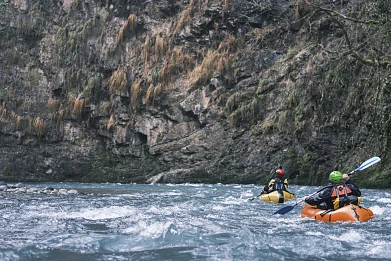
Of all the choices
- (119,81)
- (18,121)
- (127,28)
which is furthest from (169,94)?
(18,121)

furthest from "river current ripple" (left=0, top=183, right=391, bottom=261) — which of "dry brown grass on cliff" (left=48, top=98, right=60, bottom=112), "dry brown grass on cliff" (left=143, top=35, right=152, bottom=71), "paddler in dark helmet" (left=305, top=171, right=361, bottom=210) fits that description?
"dry brown grass on cliff" (left=48, top=98, right=60, bottom=112)

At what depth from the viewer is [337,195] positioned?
6945mm

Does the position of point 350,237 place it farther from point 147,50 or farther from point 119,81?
point 147,50

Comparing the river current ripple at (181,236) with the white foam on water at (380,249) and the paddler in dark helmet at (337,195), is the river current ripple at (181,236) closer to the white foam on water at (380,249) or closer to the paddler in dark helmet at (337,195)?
the white foam on water at (380,249)

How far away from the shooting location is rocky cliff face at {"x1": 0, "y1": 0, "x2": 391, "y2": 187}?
1744cm

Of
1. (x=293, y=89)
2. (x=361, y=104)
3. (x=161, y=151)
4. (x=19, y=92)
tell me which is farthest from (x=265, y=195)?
(x=19, y=92)

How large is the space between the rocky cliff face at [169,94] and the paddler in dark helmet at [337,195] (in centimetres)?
817

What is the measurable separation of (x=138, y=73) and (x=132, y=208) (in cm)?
1454

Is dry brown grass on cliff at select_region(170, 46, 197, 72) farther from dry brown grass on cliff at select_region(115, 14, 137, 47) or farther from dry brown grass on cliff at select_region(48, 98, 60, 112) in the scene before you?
dry brown grass on cliff at select_region(48, 98, 60, 112)

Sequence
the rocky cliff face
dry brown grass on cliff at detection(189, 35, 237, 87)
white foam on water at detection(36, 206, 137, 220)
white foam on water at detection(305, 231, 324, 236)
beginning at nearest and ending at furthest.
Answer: white foam on water at detection(305, 231, 324, 236), white foam on water at detection(36, 206, 137, 220), the rocky cliff face, dry brown grass on cliff at detection(189, 35, 237, 87)

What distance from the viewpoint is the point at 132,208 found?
8.66 metres

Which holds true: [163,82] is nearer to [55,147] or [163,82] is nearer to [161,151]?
[161,151]

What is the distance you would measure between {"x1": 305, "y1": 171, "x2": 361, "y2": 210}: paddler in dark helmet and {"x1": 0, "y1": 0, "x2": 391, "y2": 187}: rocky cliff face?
8.17 meters

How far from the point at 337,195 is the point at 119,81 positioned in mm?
16889
